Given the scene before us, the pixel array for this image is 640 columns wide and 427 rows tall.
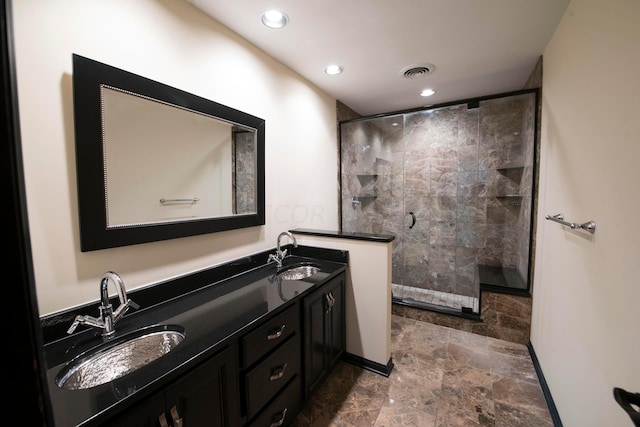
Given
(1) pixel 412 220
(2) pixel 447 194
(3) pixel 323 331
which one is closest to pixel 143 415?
(3) pixel 323 331

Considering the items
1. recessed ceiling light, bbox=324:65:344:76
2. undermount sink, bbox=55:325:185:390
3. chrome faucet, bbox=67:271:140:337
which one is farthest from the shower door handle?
chrome faucet, bbox=67:271:140:337

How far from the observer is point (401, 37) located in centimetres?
186

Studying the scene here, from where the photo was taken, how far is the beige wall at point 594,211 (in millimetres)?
900

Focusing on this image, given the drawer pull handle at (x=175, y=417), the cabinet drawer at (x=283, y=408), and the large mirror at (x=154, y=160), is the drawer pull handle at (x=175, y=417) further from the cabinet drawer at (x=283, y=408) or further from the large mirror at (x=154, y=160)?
the large mirror at (x=154, y=160)

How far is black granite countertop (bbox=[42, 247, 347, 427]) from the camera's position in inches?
29.8

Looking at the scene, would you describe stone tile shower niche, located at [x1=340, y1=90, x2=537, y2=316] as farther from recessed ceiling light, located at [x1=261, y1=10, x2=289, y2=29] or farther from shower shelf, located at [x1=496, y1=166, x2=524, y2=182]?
recessed ceiling light, located at [x1=261, y1=10, x2=289, y2=29]

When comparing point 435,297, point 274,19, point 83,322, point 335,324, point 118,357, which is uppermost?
point 274,19

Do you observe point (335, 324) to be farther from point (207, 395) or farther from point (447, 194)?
point (447, 194)

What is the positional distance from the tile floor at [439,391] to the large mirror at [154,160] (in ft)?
4.47

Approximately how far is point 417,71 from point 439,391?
2635 millimetres

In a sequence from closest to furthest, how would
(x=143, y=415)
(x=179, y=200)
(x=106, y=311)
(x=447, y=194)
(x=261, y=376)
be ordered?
(x=143, y=415), (x=106, y=311), (x=261, y=376), (x=179, y=200), (x=447, y=194)

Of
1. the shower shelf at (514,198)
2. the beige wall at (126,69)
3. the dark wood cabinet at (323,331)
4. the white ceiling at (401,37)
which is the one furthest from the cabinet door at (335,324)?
the shower shelf at (514,198)

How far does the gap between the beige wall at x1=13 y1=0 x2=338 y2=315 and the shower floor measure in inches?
71.4

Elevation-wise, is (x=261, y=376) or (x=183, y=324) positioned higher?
(x=183, y=324)
